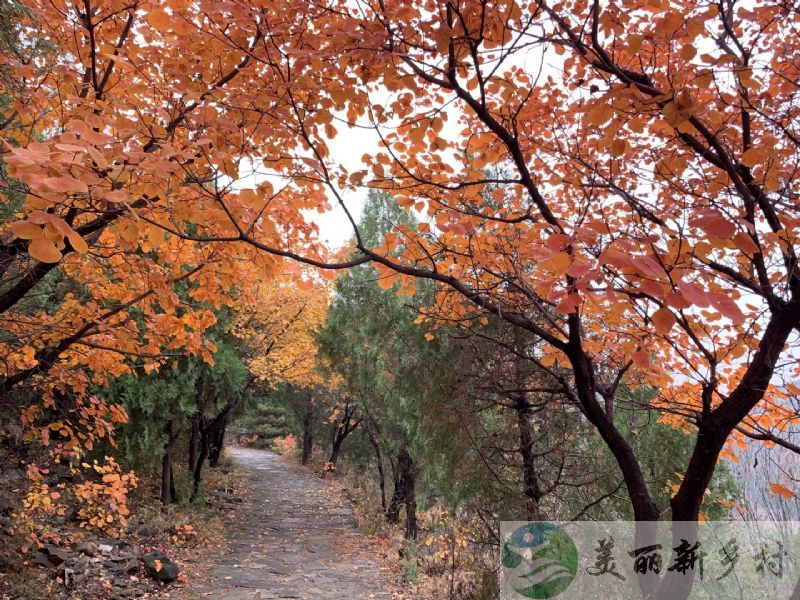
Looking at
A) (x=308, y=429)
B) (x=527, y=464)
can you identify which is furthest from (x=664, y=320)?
→ (x=308, y=429)

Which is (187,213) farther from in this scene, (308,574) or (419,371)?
(308,574)

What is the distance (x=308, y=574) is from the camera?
739cm

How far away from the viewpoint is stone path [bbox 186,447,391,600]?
663 centimetres

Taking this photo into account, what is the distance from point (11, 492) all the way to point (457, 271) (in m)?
6.52

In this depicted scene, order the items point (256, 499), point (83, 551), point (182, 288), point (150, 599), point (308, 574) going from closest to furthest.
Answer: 1. point (150, 599)
2. point (83, 551)
3. point (308, 574)
4. point (182, 288)
5. point (256, 499)

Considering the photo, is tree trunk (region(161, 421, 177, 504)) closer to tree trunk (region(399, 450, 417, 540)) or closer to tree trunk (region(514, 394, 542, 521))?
tree trunk (region(399, 450, 417, 540))

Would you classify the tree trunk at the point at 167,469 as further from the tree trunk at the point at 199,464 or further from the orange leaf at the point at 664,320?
the orange leaf at the point at 664,320

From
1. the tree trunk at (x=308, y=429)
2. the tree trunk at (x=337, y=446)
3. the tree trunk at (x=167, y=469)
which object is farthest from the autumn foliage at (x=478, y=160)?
the tree trunk at (x=308, y=429)

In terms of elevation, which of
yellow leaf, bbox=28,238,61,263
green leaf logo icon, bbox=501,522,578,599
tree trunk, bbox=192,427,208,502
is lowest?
tree trunk, bbox=192,427,208,502

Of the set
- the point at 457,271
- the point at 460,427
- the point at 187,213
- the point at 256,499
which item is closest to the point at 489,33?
the point at 187,213

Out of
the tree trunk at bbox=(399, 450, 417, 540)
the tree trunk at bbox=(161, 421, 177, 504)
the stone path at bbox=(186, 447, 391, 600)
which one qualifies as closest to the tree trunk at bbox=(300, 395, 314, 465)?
the stone path at bbox=(186, 447, 391, 600)

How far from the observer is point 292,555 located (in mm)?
8430

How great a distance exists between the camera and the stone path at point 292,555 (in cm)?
663

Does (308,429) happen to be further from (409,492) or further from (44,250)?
(44,250)
